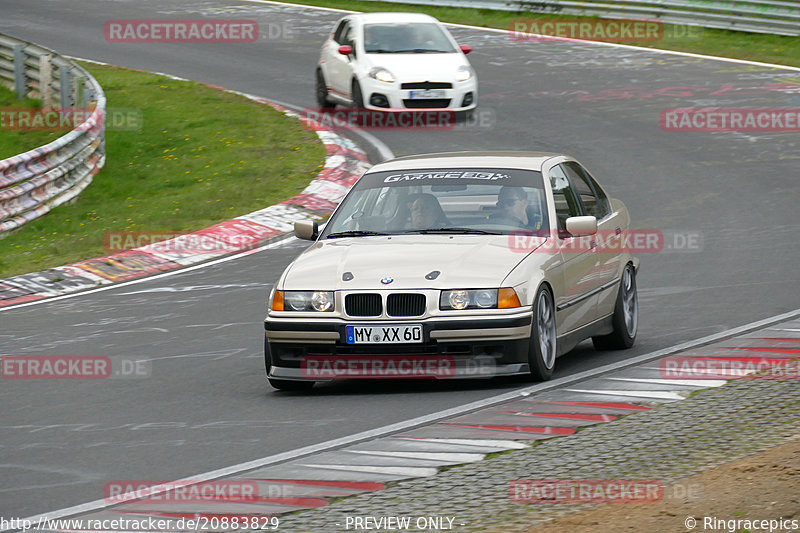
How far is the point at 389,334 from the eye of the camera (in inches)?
336

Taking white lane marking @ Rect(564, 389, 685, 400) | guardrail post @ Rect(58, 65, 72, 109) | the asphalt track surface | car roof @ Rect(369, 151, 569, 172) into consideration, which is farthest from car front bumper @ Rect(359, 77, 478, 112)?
white lane marking @ Rect(564, 389, 685, 400)

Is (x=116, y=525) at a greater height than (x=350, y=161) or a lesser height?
greater

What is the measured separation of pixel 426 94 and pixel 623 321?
1212 cm

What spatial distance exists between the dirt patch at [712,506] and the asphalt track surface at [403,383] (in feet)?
7.16

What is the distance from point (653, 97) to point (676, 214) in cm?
825

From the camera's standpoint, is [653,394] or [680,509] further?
[653,394]

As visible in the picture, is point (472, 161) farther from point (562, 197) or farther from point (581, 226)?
point (581, 226)

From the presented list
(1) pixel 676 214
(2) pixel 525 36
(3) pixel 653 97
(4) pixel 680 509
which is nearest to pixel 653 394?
(4) pixel 680 509

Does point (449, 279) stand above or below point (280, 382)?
above

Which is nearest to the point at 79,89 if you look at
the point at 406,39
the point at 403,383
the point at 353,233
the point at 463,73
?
the point at 406,39

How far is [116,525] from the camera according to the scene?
237 inches

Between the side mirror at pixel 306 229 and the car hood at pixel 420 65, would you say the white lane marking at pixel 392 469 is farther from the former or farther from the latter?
the car hood at pixel 420 65

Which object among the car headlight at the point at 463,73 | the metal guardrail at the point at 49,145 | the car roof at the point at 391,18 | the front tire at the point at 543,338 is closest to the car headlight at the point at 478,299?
the front tire at the point at 543,338

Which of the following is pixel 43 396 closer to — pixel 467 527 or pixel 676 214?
pixel 467 527
